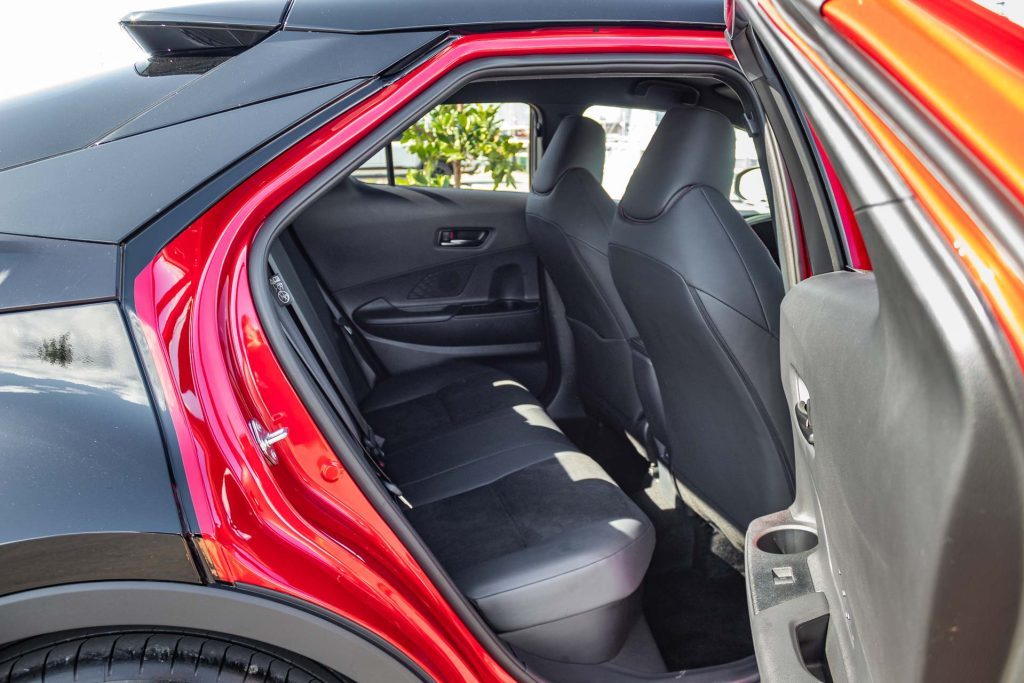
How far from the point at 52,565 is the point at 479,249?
2.03 meters

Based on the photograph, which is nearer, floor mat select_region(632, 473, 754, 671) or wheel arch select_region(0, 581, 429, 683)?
wheel arch select_region(0, 581, 429, 683)

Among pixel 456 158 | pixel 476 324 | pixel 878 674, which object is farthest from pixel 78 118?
pixel 456 158

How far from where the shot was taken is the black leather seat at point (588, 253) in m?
2.18

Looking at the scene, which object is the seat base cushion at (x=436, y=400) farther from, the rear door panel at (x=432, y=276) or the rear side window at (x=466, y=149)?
the rear side window at (x=466, y=149)

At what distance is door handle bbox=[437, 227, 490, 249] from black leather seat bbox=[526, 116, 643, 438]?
1.21ft

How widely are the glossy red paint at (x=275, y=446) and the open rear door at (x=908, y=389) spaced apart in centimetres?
47

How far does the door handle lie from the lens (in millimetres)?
2840

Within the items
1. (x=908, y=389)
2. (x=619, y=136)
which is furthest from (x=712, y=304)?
(x=619, y=136)

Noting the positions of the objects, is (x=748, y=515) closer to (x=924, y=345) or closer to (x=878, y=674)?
(x=878, y=674)

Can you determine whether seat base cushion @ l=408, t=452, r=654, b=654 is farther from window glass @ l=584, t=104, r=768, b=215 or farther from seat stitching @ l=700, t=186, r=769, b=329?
window glass @ l=584, t=104, r=768, b=215

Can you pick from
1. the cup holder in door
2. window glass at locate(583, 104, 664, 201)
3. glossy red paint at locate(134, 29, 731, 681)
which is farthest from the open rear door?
window glass at locate(583, 104, 664, 201)

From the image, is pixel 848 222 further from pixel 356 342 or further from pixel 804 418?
pixel 356 342

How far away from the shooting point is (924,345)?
56cm

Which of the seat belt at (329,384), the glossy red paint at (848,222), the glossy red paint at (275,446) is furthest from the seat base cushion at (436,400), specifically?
the glossy red paint at (848,222)
